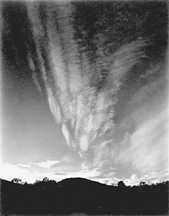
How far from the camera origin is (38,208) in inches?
1078

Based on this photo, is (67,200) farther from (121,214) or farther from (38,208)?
(121,214)

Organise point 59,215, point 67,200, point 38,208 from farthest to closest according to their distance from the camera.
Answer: point 67,200 → point 38,208 → point 59,215

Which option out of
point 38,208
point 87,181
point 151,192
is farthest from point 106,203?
point 87,181

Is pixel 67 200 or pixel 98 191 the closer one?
pixel 67 200

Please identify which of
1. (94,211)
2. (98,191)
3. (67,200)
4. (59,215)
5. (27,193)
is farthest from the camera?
(98,191)

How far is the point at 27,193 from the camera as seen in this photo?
109 ft

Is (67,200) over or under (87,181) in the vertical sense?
under

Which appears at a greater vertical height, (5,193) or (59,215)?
(5,193)

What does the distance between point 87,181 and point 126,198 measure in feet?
60.3

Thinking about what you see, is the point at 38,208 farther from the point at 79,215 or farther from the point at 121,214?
the point at 121,214

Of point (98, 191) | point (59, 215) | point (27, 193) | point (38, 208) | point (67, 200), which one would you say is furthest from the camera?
point (98, 191)

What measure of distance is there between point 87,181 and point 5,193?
88.0 ft

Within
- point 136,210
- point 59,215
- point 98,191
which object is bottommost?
point 59,215

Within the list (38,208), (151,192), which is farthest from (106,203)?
(38,208)
